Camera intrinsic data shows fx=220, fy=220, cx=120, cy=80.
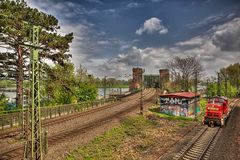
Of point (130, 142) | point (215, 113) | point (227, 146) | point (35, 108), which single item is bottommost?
point (130, 142)

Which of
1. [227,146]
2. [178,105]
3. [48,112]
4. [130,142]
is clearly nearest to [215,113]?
[227,146]

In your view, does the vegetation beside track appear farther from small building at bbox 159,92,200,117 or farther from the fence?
the fence

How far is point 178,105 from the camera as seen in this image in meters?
40.4

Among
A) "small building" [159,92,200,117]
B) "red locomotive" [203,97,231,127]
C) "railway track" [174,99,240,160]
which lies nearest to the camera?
"railway track" [174,99,240,160]

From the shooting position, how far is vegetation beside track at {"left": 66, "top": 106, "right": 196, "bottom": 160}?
1848cm

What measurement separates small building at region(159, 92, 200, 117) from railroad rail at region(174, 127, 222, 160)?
12.2m

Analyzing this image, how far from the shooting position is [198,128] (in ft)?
96.1

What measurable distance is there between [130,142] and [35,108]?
13138 mm

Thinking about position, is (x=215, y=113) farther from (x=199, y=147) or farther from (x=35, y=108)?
(x=35, y=108)

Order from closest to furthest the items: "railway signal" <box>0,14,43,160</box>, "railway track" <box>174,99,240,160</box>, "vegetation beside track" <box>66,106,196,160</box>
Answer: "railway signal" <box>0,14,43,160</box>, "railway track" <box>174,99,240,160</box>, "vegetation beside track" <box>66,106,196,160</box>

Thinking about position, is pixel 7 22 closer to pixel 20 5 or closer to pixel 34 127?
pixel 20 5

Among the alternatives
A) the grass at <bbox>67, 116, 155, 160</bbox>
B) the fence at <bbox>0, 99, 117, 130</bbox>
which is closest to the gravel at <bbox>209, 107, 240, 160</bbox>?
the grass at <bbox>67, 116, 155, 160</bbox>

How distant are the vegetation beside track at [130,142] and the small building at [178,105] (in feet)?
28.1

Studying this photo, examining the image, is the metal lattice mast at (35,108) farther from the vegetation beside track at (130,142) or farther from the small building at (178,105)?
the small building at (178,105)
